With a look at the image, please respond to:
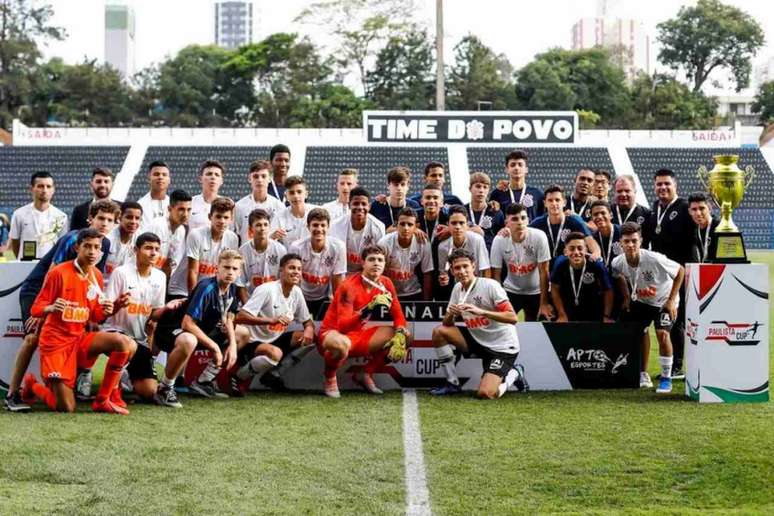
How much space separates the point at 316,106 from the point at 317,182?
70.5 ft

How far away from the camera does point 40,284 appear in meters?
8.59

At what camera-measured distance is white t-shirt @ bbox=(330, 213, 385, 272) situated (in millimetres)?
9688

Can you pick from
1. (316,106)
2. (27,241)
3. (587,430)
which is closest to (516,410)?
(587,430)

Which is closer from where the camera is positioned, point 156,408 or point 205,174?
point 156,408

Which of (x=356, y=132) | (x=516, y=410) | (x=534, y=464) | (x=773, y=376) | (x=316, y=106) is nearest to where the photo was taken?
(x=534, y=464)

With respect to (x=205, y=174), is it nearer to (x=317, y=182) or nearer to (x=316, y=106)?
(x=317, y=182)

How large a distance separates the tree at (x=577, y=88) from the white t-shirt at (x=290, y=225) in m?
→ 61.1

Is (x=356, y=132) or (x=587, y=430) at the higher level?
(x=356, y=132)

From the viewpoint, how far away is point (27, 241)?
31.3 ft

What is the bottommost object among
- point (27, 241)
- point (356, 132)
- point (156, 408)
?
point (156, 408)

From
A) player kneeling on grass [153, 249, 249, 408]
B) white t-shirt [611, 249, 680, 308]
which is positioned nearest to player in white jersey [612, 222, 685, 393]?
white t-shirt [611, 249, 680, 308]

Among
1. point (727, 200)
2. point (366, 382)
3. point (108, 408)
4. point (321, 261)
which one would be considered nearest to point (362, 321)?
point (366, 382)

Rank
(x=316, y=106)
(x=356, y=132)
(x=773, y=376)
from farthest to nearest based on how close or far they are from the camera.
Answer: (x=316, y=106) → (x=356, y=132) → (x=773, y=376)

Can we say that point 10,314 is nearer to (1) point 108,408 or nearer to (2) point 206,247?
(1) point 108,408
